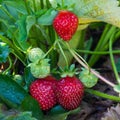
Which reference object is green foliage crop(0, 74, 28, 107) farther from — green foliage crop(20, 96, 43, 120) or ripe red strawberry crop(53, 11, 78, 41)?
ripe red strawberry crop(53, 11, 78, 41)

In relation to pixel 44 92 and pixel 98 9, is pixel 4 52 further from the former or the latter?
pixel 98 9

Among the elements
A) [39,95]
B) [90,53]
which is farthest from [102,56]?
[39,95]

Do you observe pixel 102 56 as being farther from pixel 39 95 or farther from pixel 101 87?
pixel 39 95

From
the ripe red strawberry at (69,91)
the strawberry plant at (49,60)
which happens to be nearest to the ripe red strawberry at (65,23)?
the strawberry plant at (49,60)

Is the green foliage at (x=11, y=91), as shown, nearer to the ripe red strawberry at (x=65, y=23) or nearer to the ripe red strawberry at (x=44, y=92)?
the ripe red strawberry at (x=44, y=92)

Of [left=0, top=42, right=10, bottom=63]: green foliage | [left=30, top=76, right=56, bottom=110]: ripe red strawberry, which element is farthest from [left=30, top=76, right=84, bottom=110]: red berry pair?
[left=0, top=42, right=10, bottom=63]: green foliage

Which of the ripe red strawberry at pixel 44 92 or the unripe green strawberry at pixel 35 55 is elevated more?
the unripe green strawberry at pixel 35 55
